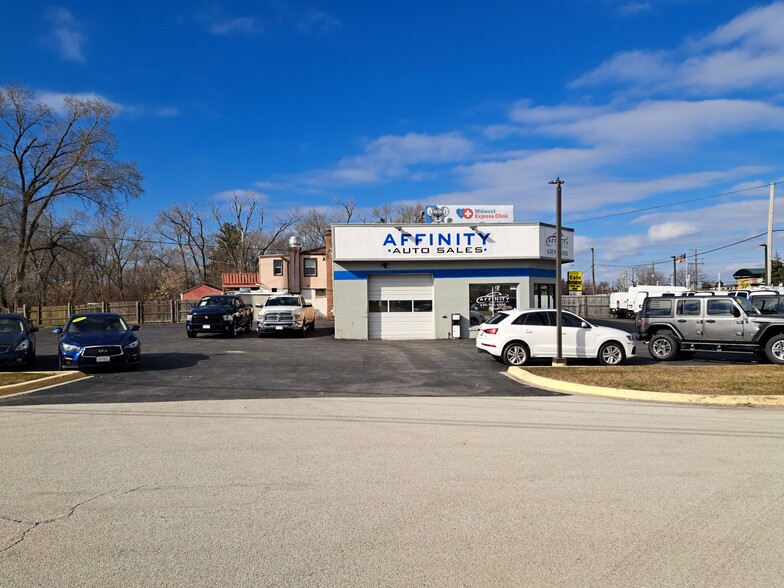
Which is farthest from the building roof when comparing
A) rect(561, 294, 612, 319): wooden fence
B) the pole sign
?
the pole sign

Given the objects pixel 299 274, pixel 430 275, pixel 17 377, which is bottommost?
pixel 17 377

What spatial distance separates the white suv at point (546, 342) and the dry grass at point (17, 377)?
1121cm

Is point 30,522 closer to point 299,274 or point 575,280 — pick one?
point 575,280

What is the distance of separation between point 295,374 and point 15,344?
23.7ft

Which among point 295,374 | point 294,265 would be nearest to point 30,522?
point 295,374

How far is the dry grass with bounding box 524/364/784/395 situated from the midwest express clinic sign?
1078 centimetres

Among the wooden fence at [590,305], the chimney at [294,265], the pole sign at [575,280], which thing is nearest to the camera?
the pole sign at [575,280]

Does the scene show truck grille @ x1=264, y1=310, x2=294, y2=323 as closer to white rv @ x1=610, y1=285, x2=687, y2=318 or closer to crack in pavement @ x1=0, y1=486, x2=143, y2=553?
crack in pavement @ x1=0, y1=486, x2=143, y2=553

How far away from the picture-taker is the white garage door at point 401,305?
25.0 m

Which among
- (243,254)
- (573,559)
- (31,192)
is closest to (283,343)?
(573,559)

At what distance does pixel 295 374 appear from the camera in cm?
1384

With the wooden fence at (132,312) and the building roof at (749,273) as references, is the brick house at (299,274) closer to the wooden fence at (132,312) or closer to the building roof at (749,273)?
the wooden fence at (132,312)

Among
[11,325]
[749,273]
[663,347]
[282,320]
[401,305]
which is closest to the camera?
[11,325]

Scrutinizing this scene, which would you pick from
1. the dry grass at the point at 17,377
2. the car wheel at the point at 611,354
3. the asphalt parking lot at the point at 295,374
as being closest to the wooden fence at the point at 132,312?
the asphalt parking lot at the point at 295,374
